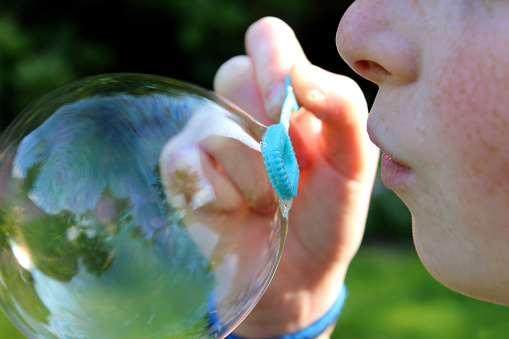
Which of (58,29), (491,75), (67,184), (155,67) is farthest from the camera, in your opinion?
(155,67)

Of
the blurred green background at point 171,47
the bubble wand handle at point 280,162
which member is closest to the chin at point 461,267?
the bubble wand handle at point 280,162

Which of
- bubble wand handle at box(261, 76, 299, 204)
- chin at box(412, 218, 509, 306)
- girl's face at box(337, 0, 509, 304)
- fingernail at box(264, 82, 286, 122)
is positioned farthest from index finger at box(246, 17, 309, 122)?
chin at box(412, 218, 509, 306)

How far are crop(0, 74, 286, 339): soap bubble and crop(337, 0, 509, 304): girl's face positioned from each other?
209 millimetres

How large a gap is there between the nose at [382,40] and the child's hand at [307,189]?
279mm

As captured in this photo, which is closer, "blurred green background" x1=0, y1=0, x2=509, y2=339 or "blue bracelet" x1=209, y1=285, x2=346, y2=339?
"blue bracelet" x1=209, y1=285, x2=346, y2=339

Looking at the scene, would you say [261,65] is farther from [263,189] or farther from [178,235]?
[178,235]

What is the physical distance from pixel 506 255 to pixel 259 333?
1.88 feet

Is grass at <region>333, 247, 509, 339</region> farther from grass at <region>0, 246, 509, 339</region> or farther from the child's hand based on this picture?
the child's hand

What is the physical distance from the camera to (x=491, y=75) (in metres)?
0.65

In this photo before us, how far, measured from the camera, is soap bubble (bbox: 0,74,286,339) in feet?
2.48

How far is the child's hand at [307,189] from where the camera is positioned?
3.66 ft

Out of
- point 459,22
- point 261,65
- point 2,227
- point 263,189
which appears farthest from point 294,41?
point 2,227

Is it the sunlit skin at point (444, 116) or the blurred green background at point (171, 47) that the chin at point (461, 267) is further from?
the blurred green background at point (171, 47)

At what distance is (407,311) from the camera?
101 inches
